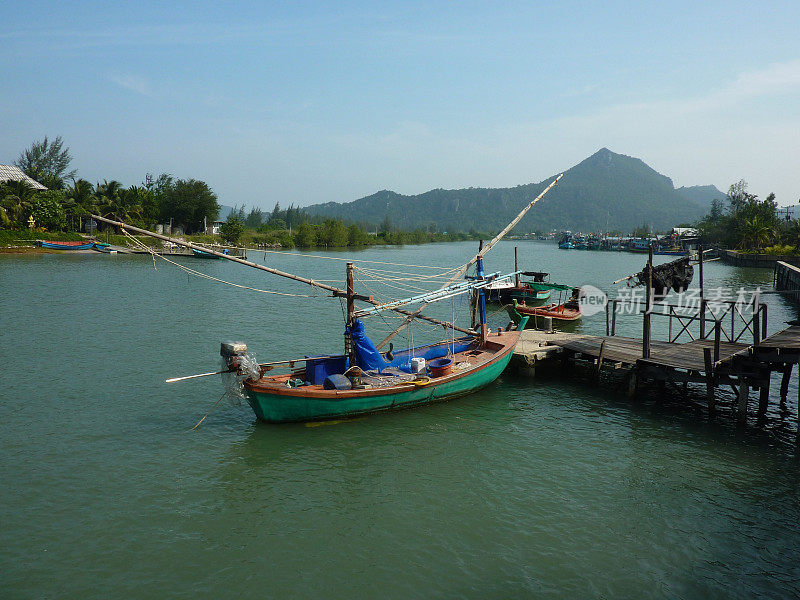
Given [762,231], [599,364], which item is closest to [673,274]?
[599,364]

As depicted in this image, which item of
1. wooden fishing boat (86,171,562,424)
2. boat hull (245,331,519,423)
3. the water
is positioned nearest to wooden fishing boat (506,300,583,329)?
the water

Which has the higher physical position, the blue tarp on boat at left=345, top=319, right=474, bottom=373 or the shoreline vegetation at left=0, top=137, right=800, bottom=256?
the shoreline vegetation at left=0, top=137, right=800, bottom=256

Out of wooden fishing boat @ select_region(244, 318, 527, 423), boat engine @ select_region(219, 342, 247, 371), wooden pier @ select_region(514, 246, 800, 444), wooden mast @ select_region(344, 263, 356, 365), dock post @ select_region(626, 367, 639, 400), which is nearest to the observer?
boat engine @ select_region(219, 342, 247, 371)

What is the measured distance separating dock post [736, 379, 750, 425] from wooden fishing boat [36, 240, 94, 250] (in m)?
85.3

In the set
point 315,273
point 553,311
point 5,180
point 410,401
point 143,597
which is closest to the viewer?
point 143,597

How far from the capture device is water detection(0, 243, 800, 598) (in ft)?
32.8

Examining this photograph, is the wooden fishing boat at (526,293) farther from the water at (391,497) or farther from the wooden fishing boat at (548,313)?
the water at (391,497)

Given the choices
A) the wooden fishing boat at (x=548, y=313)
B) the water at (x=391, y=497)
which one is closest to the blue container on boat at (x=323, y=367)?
the water at (x=391, y=497)

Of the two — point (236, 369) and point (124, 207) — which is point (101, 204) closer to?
point (124, 207)

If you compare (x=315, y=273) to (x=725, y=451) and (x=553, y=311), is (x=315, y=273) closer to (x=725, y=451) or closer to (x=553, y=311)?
(x=553, y=311)

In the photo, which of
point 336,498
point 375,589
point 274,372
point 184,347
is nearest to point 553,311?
point 274,372

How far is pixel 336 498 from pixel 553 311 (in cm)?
2541

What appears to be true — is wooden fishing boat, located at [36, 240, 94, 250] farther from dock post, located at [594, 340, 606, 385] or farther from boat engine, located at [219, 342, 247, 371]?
dock post, located at [594, 340, 606, 385]

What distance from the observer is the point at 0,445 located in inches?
588
